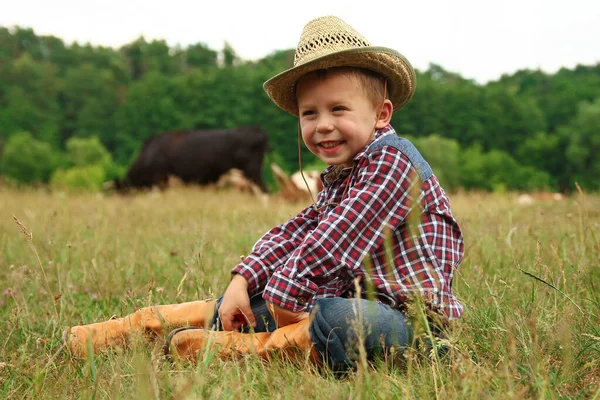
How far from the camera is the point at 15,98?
50375 mm

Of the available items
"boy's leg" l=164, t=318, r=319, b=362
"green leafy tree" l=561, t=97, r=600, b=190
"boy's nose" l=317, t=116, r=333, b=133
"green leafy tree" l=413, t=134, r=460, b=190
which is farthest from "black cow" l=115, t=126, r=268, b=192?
"green leafy tree" l=561, t=97, r=600, b=190

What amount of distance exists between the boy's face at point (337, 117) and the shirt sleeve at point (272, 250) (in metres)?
0.41

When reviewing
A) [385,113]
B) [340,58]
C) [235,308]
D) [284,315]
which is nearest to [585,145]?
[385,113]

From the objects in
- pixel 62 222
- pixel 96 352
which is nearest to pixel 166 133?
pixel 62 222

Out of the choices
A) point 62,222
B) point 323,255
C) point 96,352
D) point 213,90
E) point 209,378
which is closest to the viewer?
point 209,378

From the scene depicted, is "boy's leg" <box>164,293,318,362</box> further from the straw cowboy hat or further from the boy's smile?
the straw cowboy hat

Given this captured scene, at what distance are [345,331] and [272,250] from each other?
0.70m

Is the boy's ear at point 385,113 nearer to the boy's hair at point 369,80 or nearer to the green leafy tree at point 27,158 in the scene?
the boy's hair at point 369,80

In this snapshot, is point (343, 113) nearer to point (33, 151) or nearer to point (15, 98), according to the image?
point (33, 151)

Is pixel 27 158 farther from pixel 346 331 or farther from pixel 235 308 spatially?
pixel 346 331

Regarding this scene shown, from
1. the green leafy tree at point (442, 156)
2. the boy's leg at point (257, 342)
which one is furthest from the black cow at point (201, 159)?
the green leafy tree at point (442, 156)

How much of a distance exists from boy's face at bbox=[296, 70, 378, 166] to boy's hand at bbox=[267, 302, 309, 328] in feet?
1.92

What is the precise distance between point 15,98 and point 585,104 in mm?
47365

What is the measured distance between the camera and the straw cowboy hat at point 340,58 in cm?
220
